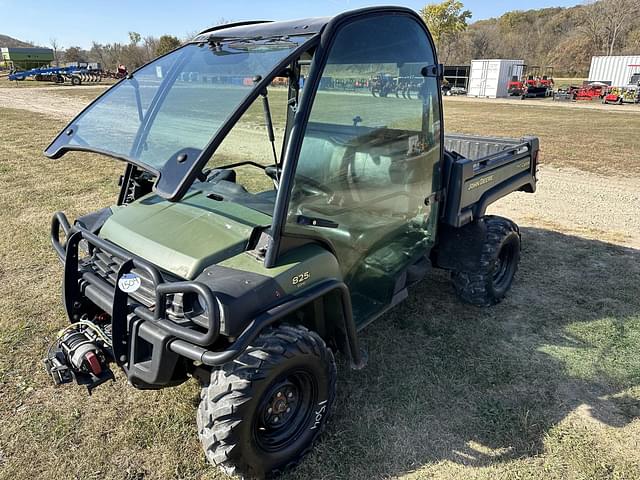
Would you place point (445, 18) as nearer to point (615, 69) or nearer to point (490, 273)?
point (615, 69)

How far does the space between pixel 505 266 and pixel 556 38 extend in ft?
271

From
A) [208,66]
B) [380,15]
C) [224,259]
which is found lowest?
[224,259]

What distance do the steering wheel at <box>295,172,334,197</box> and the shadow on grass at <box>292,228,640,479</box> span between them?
49.1 inches

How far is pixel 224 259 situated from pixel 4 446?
5.15 ft

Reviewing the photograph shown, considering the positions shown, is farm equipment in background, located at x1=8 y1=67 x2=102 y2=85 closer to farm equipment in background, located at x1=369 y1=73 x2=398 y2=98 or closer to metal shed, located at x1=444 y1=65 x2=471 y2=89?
metal shed, located at x1=444 y1=65 x2=471 y2=89

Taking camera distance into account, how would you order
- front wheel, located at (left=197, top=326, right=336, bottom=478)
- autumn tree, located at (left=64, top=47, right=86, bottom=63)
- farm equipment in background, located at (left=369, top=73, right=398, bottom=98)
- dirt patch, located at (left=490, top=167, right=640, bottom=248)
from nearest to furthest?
front wheel, located at (left=197, top=326, right=336, bottom=478) → farm equipment in background, located at (left=369, top=73, right=398, bottom=98) → dirt patch, located at (left=490, top=167, right=640, bottom=248) → autumn tree, located at (left=64, top=47, right=86, bottom=63)

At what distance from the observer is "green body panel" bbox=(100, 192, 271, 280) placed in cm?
224

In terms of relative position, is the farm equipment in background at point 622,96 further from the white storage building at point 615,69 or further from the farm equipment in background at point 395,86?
the farm equipment in background at point 395,86

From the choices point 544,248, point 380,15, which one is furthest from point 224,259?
point 544,248

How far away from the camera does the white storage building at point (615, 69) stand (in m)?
33.9

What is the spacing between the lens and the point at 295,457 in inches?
92.1

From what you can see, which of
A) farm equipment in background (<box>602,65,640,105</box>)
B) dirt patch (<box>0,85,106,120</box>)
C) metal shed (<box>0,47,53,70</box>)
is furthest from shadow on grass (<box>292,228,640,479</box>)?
metal shed (<box>0,47,53,70</box>)

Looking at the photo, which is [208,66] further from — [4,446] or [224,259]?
[4,446]

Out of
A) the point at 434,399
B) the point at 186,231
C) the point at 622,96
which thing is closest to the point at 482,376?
the point at 434,399
